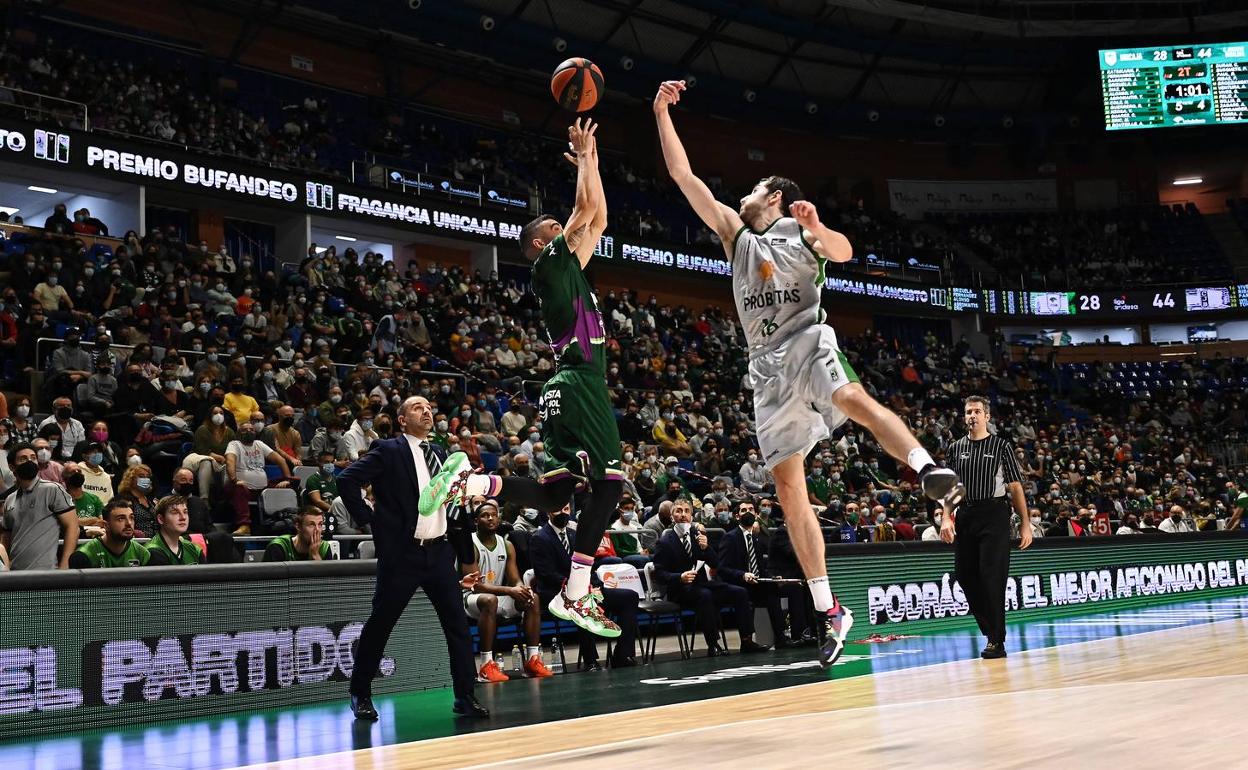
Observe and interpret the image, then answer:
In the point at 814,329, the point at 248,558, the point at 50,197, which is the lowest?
the point at 248,558

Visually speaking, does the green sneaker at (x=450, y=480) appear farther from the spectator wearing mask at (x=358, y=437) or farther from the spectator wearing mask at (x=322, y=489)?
the spectator wearing mask at (x=358, y=437)

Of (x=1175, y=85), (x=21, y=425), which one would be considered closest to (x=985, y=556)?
(x=21, y=425)

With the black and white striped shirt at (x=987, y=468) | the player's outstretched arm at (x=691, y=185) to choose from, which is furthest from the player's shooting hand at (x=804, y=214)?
the black and white striped shirt at (x=987, y=468)

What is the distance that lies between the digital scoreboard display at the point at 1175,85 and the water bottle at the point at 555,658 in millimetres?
28271

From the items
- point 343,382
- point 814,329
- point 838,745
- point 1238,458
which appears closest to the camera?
point 838,745

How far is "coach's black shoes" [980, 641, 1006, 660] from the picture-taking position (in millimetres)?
9234

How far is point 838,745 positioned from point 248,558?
6920 millimetres

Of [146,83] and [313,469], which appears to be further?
[146,83]

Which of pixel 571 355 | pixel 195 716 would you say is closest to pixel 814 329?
pixel 571 355

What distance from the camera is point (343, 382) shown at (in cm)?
1700

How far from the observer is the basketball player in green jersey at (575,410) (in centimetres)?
585

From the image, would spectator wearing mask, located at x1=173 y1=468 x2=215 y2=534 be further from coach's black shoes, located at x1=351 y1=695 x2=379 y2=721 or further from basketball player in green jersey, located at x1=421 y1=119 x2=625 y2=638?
basketball player in green jersey, located at x1=421 y1=119 x2=625 y2=638

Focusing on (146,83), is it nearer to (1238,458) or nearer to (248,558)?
(248,558)

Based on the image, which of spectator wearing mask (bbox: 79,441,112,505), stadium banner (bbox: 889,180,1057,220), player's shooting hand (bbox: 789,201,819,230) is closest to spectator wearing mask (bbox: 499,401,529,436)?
spectator wearing mask (bbox: 79,441,112,505)
